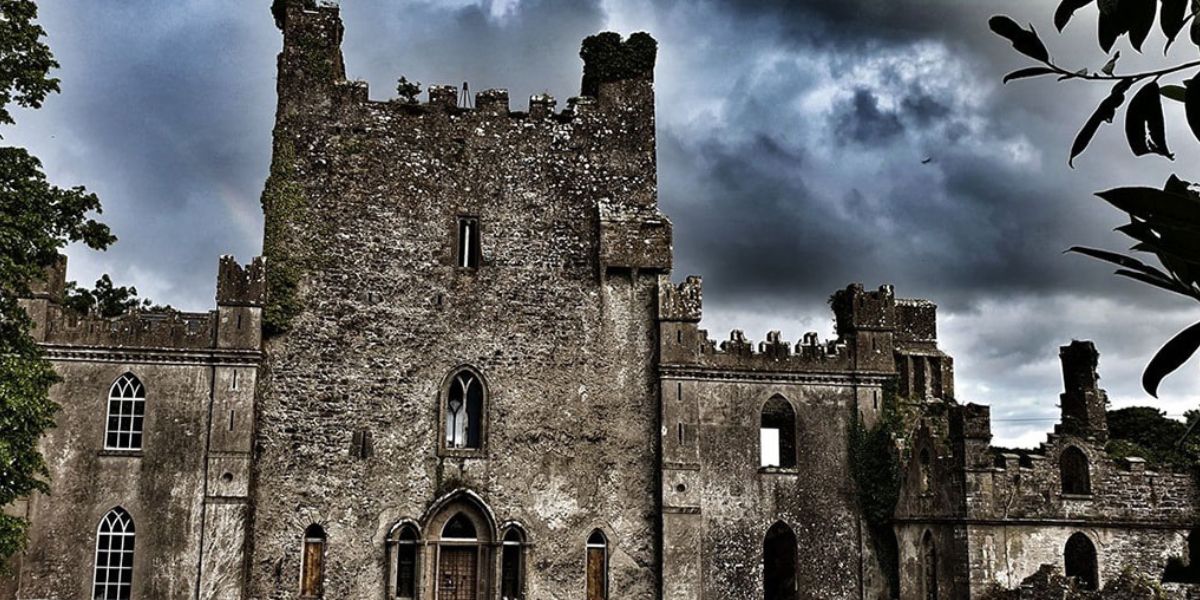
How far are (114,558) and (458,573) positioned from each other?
258 inches

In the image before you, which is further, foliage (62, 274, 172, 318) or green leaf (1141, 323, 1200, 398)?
foliage (62, 274, 172, 318)

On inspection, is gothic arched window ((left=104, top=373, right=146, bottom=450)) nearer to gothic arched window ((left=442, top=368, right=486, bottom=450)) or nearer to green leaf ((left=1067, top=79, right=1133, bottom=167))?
gothic arched window ((left=442, top=368, right=486, bottom=450))

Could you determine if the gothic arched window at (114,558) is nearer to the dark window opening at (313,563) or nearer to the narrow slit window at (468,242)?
the dark window opening at (313,563)

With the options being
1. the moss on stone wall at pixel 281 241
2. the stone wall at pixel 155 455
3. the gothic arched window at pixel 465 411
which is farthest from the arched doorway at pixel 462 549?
the moss on stone wall at pixel 281 241

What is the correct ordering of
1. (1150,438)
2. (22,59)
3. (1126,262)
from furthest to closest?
(1150,438) → (22,59) → (1126,262)

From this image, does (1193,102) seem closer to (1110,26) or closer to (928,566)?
(1110,26)

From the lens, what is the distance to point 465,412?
24062mm

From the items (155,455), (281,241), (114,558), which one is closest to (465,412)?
(281,241)

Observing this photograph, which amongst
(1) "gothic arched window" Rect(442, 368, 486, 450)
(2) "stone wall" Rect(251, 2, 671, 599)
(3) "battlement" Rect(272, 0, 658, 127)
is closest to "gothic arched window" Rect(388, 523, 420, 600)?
(2) "stone wall" Rect(251, 2, 671, 599)

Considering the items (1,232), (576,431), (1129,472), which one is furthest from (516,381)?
(1129,472)

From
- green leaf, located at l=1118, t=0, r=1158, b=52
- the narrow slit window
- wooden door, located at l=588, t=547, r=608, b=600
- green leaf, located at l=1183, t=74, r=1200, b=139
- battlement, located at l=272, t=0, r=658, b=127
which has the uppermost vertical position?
battlement, located at l=272, t=0, r=658, b=127

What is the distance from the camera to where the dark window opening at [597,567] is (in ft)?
77.2

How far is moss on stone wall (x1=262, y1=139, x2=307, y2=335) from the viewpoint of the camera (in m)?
23.6

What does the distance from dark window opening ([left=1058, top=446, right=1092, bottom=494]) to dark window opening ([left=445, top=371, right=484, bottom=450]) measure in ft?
37.8
